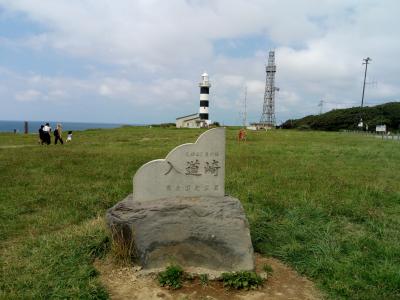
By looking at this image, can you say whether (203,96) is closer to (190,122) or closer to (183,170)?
(190,122)

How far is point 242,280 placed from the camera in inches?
205

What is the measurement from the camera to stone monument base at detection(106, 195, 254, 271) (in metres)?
5.55

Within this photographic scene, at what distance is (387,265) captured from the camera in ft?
18.0

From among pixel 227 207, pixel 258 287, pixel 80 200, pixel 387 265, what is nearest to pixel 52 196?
pixel 80 200

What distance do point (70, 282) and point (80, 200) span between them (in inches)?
177

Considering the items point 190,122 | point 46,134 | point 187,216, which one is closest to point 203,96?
point 190,122

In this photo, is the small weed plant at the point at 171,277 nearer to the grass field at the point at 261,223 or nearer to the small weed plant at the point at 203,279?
the small weed plant at the point at 203,279

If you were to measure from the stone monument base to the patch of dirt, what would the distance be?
0.28 metres

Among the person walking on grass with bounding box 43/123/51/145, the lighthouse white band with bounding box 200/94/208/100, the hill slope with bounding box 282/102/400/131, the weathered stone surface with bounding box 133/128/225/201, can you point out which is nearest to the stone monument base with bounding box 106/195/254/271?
the weathered stone surface with bounding box 133/128/225/201

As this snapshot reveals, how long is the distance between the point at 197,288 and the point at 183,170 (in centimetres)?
172

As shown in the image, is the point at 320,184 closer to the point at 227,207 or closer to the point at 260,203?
the point at 260,203

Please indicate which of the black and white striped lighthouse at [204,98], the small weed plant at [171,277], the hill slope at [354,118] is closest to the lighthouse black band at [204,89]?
the black and white striped lighthouse at [204,98]

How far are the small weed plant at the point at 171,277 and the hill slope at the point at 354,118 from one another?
239ft

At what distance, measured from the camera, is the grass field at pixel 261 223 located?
5172mm
